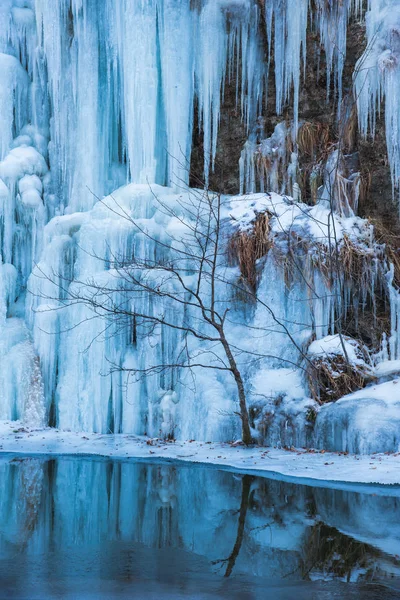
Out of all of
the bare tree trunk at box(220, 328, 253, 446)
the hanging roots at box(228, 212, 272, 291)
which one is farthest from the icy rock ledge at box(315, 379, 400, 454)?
the hanging roots at box(228, 212, 272, 291)

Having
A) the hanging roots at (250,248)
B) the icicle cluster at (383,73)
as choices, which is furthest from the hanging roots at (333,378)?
the icicle cluster at (383,73)

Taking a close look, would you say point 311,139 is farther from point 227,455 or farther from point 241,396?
point 227,455

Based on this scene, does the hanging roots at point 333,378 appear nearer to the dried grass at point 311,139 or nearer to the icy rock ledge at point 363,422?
the icy rock ledge at point 363,422

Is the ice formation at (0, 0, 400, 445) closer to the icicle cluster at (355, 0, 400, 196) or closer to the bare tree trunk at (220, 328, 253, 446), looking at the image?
the icicle cluster at (355, 0, 400, 196)

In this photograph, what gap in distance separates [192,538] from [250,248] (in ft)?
18.7

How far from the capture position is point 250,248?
9.98 metres

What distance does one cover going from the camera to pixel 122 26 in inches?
459

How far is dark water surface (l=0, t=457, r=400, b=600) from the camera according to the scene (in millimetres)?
3770


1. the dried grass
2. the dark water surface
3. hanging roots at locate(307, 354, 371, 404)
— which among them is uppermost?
the dried grass

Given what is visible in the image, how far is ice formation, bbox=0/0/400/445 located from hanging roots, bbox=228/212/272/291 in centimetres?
12

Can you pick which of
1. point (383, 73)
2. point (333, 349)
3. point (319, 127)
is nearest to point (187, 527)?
point (333, 349)

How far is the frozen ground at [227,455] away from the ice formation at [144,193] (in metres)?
0.48

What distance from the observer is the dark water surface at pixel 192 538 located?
3.77m

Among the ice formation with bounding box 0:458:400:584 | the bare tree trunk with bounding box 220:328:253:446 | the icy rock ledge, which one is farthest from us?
the bare tree trunk with bounding box 220:328:253:446
